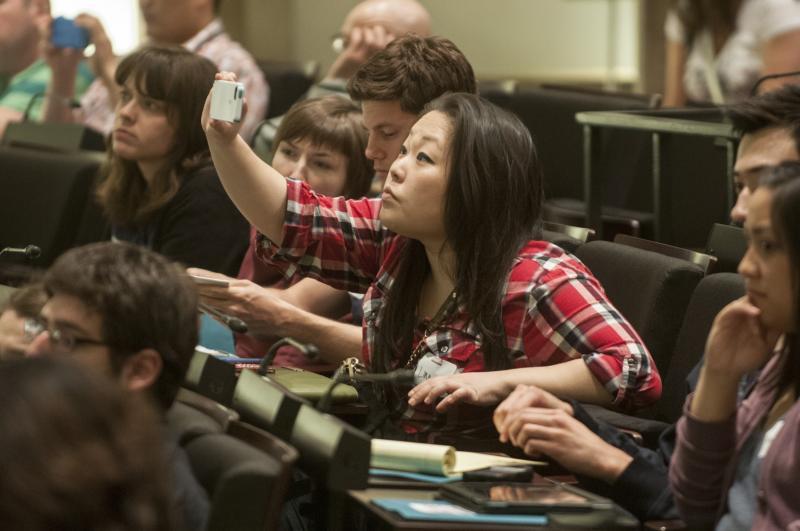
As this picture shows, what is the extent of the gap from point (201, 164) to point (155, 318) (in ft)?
6.16

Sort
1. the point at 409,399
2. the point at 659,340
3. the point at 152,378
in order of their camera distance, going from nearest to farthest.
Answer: the point at 152,378 < the point at 409,399 < the point at 659,340

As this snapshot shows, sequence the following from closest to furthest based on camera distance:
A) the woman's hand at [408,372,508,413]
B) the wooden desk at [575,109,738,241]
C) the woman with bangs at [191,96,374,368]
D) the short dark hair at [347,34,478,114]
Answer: the woman's hand at [408,372,508,413] < the short dark hair at [347,34,478,114] < the woman with bangs at [191,96,374,368] < the wooden desk at [575,109,738,241]

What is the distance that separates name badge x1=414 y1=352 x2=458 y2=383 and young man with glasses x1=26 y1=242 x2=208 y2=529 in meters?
0.68

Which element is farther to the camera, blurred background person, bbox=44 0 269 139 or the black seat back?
blurred background person, bbox=44 0 269 139

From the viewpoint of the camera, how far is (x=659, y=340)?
2691 mm

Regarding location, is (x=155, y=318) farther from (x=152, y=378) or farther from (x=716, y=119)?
(x=716, y=119)

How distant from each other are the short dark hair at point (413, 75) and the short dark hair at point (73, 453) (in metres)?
1.78

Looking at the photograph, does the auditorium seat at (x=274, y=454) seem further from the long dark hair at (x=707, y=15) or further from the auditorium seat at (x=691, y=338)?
the long dark hair at (x=707, y=15)

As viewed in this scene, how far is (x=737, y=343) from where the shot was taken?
2000mm

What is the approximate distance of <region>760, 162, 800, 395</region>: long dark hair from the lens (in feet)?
6.22

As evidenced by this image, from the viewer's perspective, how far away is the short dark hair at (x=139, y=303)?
1.90 meters

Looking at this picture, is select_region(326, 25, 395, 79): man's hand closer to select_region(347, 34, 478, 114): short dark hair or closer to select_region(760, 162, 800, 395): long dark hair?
select_region(347, 34, 478, 114): short dark hair

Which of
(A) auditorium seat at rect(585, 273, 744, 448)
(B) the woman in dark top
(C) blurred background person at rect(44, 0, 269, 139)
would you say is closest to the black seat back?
(A) auditorium seat at rect(585, 273, 744, 448)

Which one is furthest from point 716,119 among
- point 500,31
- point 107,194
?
point 500,31
